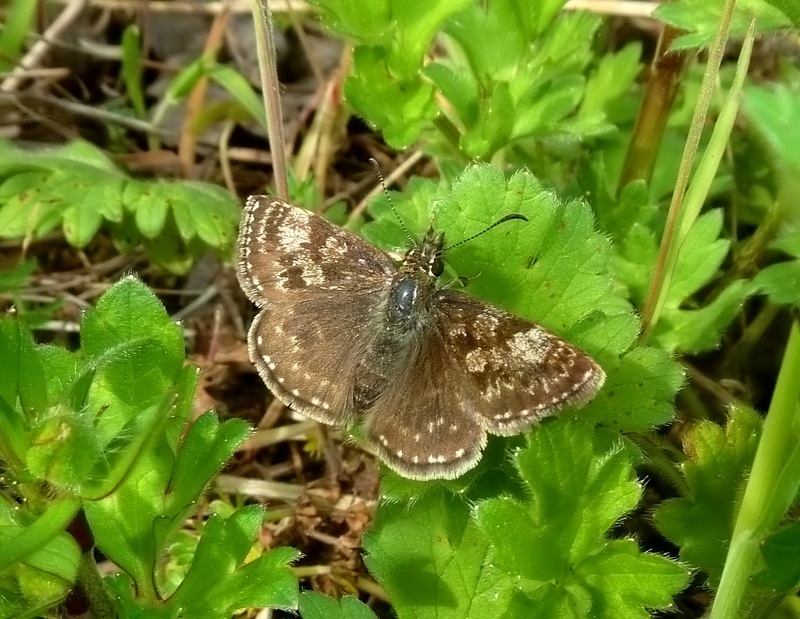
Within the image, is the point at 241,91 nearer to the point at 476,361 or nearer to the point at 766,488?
the point at 476,361

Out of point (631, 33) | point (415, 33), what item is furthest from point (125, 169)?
point (631, 33)

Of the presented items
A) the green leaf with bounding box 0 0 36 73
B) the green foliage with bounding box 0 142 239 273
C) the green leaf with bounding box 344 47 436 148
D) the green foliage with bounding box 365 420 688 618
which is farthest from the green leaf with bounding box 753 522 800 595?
the green leaf with bounding box 0 0 36 73

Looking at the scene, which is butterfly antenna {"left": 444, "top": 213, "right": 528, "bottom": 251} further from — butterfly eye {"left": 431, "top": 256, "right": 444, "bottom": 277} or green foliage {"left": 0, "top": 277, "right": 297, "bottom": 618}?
green foliage {"left": 0, "top": 277, "right": 297, "bottom": 618}

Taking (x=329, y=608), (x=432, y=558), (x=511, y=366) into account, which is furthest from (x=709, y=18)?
(x=329, y=608)

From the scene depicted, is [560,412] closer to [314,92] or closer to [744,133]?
[744,133]

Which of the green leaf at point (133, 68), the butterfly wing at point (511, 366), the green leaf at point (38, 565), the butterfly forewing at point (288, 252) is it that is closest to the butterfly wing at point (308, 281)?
the butterfly forewing at point (288, 252)
